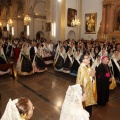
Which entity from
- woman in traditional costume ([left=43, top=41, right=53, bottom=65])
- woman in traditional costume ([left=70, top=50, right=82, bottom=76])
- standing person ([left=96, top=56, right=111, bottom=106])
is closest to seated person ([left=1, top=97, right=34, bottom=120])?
standing person ([left=96, top=56, right=111, bottom=106])

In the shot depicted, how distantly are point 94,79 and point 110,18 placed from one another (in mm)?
14505

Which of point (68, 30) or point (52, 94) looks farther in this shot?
point (68, 30)

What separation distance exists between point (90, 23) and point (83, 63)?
54.7 ft

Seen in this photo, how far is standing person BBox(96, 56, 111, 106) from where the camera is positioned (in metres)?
5.76

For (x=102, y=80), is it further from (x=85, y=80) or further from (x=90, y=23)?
(x=90, y=23)

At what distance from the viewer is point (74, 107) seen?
259 cm

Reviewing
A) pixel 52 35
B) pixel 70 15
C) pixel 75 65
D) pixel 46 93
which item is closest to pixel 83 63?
pixel 46 93

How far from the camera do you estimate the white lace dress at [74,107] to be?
251cm

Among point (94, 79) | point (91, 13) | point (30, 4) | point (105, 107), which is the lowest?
point (105, 107)

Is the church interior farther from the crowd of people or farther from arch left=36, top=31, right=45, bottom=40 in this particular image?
the crowd of people

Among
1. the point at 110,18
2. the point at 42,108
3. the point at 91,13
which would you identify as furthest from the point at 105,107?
the point at 91,13

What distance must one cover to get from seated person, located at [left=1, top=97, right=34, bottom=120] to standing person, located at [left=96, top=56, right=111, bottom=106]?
4.01 meters

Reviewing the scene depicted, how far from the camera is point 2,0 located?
3066 cm

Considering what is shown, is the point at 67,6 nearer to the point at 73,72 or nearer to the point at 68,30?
the point at 68,30
